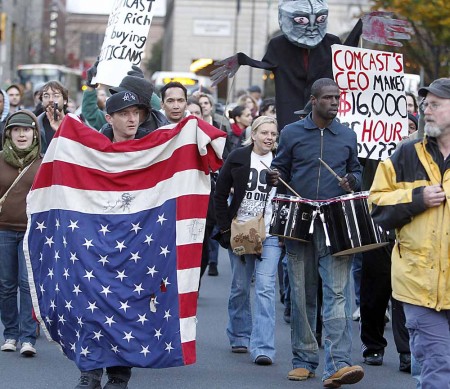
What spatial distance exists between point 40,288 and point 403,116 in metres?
3.79

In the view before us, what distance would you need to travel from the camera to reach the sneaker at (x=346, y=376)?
8.25 metres

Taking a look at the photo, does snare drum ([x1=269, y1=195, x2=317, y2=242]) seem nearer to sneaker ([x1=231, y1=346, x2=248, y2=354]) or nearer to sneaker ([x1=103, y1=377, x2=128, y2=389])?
sneaker ([x1=103, y1=377, x2=128, y2=389])

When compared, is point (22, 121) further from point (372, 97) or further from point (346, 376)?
point (346, 376)

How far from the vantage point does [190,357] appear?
7.54 m

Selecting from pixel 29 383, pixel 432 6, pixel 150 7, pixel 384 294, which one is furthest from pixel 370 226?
pixel 432 6

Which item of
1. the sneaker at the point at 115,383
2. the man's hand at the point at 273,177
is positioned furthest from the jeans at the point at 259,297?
the sneaker at the point at 115,383

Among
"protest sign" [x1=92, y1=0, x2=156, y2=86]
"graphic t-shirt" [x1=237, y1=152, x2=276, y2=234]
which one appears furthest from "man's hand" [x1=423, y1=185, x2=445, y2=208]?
"protest sign" [x1=92, y1=0, x2=156, y2=86]

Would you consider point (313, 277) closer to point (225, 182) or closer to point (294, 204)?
point (294, 204)

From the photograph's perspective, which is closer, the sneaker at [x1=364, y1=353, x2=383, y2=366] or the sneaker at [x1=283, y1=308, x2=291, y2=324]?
the sneaker at [x1=364, y1=353, x2=383, y2=366]

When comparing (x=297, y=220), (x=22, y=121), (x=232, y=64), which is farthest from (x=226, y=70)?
(x=297, y=220)

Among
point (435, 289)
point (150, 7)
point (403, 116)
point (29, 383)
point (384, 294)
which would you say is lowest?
point (29, 383)

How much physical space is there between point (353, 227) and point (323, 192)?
0.37m

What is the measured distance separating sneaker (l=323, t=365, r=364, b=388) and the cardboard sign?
2183 millimetres

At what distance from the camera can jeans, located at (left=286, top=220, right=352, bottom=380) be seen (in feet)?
27.8
